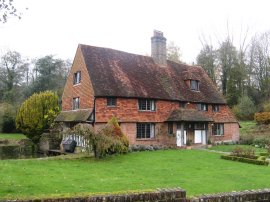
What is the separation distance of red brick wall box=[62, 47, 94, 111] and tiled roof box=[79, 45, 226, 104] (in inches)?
25.8

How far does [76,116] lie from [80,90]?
2.68m

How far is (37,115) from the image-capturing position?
129 ft

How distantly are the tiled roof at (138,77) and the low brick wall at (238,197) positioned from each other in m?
19.9

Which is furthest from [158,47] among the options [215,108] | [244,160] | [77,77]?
[244,160]

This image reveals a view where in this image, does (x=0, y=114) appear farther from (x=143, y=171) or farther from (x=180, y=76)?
(x=143, y=171)

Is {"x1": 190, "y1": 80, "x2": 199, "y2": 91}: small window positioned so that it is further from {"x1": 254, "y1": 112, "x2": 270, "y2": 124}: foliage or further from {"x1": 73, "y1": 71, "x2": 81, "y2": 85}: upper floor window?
{"x1": 254, "y1": 112, "x2": 270, "y2": 124}: foliage

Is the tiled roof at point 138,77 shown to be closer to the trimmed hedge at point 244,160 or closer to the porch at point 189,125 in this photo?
the porch at point 189,125

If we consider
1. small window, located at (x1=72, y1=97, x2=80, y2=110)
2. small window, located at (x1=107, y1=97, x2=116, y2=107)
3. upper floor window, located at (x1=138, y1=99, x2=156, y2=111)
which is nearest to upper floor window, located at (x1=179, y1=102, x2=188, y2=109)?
upper floor window, located at (x1=138, y1=99, x2=156, y2=111)

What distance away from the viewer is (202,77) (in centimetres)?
3881

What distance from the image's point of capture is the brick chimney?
35.1 meters

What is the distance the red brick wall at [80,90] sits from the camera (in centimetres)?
2853

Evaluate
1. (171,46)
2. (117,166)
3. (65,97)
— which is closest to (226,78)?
(171,46)

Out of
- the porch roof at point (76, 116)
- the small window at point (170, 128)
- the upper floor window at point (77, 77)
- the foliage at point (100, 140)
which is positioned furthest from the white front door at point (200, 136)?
the upper floor window at point (77, 77)

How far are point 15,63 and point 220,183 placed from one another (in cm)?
5796
